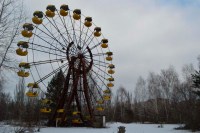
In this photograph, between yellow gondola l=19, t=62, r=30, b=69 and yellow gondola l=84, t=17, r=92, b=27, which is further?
yellow gondola l=84, t=17, r=92, b=27

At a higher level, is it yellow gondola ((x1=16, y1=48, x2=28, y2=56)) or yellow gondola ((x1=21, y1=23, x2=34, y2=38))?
yellow gondola ((x1=21, y1=23, x2=34, y2=38))

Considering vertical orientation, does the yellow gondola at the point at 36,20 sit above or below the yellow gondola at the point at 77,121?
above

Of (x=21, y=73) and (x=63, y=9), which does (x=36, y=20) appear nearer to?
(x=63, y=9)

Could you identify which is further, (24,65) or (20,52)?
(24,65)

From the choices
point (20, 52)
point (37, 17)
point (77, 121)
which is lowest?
point (77, 121)

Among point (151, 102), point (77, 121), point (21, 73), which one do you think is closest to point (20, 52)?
point (21, 73)

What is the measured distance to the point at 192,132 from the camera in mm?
14055

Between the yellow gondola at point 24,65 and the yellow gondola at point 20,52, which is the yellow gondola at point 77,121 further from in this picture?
the yellow gondola at point 20,52

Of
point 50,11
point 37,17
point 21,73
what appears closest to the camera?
point 21,73

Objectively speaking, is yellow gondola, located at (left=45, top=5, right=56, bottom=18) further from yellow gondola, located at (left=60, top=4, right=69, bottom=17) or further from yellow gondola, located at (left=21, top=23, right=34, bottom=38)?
yellow gondola, located at (left=21, top=23, right=34, bottom=38)

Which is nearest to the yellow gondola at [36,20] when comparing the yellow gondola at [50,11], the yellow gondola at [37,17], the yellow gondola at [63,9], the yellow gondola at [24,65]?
the yellow gondola at [37,17]

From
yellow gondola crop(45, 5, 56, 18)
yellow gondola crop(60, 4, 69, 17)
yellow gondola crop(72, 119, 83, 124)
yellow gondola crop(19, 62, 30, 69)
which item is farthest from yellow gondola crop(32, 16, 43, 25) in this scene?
yellow gondola crop(72, 119, 83, 124)

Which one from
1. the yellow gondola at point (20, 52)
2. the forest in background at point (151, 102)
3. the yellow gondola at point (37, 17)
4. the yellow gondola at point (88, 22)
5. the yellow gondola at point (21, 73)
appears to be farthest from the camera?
the forest in background at point (151, 102)

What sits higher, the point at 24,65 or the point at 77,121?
the point at 24,65
